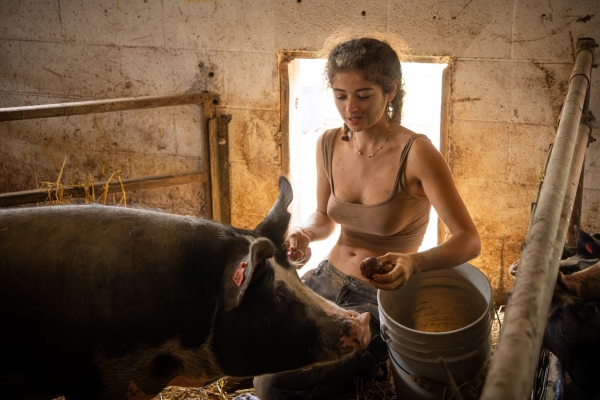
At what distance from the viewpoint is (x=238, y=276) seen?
194cm

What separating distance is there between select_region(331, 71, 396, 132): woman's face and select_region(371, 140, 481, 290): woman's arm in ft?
0.85

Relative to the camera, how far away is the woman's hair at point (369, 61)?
2793 millimetres

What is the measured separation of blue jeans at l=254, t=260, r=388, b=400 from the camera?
2740 mm

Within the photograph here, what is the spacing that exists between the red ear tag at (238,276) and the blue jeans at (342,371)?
92cm

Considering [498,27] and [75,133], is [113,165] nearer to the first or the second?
[75,133]

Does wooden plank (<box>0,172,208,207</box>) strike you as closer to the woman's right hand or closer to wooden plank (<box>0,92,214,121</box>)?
wooden plank (<box>0,92,214,121</box>)

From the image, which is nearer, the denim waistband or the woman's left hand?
the woman's left hand

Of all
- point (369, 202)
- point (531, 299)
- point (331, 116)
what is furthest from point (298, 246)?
point (331, 116)

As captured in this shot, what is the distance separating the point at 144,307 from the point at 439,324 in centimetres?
145

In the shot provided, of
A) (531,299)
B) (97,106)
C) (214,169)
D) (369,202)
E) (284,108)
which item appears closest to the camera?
(531,299)

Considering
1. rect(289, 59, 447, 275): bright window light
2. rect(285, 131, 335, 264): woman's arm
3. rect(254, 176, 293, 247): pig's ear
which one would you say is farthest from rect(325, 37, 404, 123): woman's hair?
rect(289, 59, 447, 275): bright window light

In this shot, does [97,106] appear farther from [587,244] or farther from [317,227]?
[587,244]

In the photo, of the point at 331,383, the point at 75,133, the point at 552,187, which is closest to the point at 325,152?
the point at 331,383

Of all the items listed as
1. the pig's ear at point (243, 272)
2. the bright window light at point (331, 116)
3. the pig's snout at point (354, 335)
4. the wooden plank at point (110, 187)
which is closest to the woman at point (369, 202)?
the pig's snout at point (354, 335)
